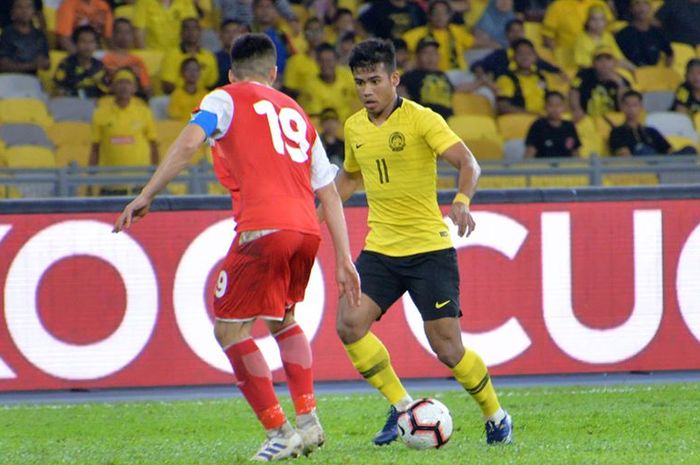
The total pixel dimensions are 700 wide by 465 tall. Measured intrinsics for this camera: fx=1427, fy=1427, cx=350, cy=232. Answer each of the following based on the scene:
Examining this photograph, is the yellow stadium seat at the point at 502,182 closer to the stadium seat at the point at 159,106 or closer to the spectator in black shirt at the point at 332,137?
the spectator in black shirt at the point at 332,137

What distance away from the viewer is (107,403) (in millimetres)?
10148

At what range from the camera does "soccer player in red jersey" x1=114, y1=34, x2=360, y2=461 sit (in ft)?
20.1

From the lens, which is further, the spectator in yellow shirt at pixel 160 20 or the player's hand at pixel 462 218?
the spectator in yellow shirt at pixel 160 20

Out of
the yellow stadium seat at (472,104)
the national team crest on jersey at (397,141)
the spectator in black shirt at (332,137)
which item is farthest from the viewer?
the yellow stadium seat at (472,104)

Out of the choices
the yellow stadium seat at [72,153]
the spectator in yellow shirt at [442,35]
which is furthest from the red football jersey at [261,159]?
the spectator in yellow shirt at [442,35]

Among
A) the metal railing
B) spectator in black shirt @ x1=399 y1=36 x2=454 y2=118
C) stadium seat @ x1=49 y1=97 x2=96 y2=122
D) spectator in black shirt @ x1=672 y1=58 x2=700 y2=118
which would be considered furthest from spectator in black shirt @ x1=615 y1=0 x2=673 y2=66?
stadium seat @ x1=49 y1=97 x2=96 y2=122

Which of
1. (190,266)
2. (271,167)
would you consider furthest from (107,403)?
(271,167)

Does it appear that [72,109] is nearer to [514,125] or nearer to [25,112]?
[25,112]

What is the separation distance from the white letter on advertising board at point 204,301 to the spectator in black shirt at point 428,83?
4601 millimetres

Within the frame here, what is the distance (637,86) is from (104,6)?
613cm

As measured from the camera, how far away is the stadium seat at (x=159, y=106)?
14.8 m

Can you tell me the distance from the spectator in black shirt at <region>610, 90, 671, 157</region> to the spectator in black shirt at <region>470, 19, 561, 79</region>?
124cm

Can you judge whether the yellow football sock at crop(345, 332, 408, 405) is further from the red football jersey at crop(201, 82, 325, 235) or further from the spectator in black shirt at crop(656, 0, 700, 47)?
the spectator in black shirt at crop(656, 0, 700, 47)

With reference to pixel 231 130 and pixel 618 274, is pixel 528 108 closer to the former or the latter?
pixel 618 274
